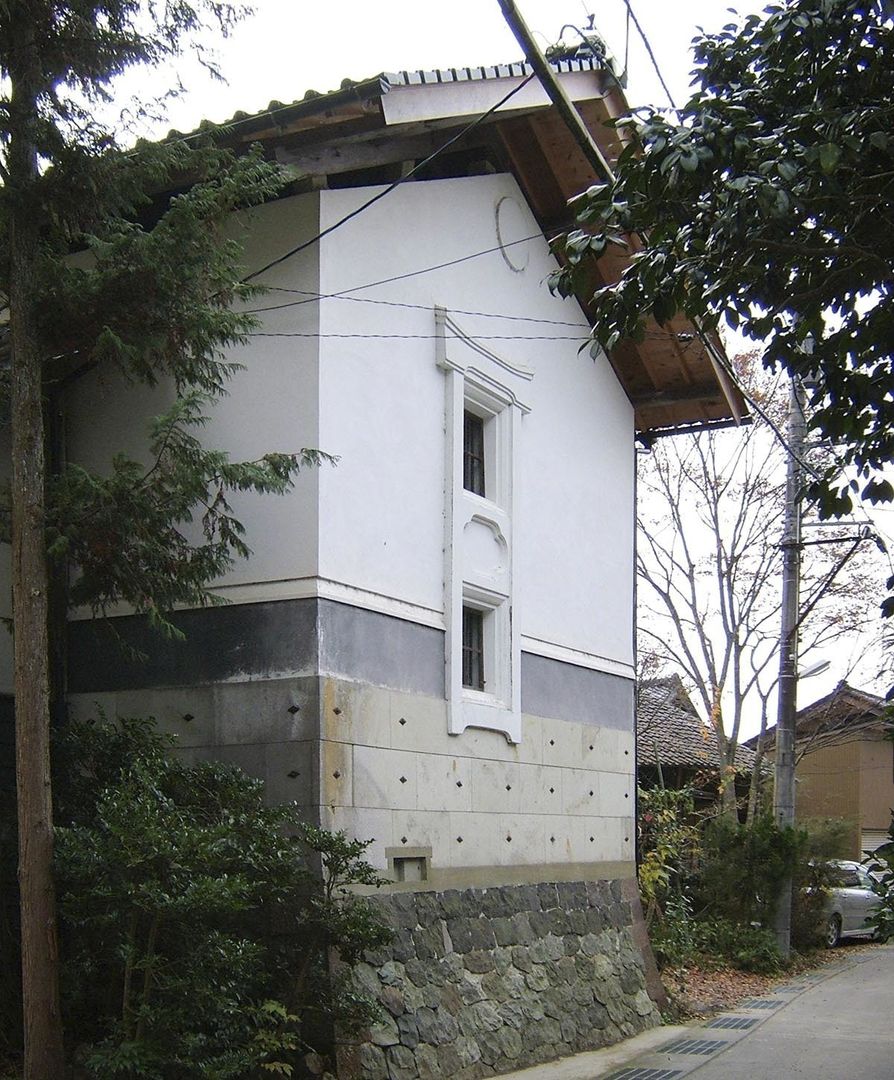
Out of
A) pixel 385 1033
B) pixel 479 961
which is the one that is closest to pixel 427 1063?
pixel 385 1033

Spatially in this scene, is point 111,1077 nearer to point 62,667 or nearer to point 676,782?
point 62,667

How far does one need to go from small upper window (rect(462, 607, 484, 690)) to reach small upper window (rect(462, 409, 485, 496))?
1.25 m

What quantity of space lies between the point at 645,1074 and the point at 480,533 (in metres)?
5.12

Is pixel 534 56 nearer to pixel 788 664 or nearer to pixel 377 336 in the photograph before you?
pixel 377 336

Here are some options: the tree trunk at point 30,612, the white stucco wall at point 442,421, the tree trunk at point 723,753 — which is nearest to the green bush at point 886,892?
the white stucco wall at point 442,421

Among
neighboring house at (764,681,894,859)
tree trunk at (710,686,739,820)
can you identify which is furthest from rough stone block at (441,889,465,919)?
neighboring house at (764,681,894,859)

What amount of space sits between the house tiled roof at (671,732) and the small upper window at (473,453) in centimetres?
1215

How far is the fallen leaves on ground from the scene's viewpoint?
51.1 ft

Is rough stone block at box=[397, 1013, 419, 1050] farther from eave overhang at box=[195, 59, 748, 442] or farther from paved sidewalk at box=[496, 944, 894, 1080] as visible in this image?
eave overhang at box=[195, 59, 748, 442]

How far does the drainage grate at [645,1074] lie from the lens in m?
11.6

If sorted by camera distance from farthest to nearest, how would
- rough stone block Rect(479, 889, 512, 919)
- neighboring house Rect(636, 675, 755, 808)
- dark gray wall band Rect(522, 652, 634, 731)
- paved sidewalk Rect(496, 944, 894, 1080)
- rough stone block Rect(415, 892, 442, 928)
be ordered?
neighboring house Rect(636, 675, 755, 808), dark gray wall band Rect(522, 652, 634, 731), rough stone block Rect(479, 889, 512, 919), paved sidewalk Rect(496, 944, 894, 1080), rough stone block Rect(415, 892, 442, 928)

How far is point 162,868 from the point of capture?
829 centimetres

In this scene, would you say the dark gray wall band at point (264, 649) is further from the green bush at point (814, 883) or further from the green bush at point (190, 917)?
the green bush at point (814, 883)

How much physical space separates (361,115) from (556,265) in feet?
16.1
